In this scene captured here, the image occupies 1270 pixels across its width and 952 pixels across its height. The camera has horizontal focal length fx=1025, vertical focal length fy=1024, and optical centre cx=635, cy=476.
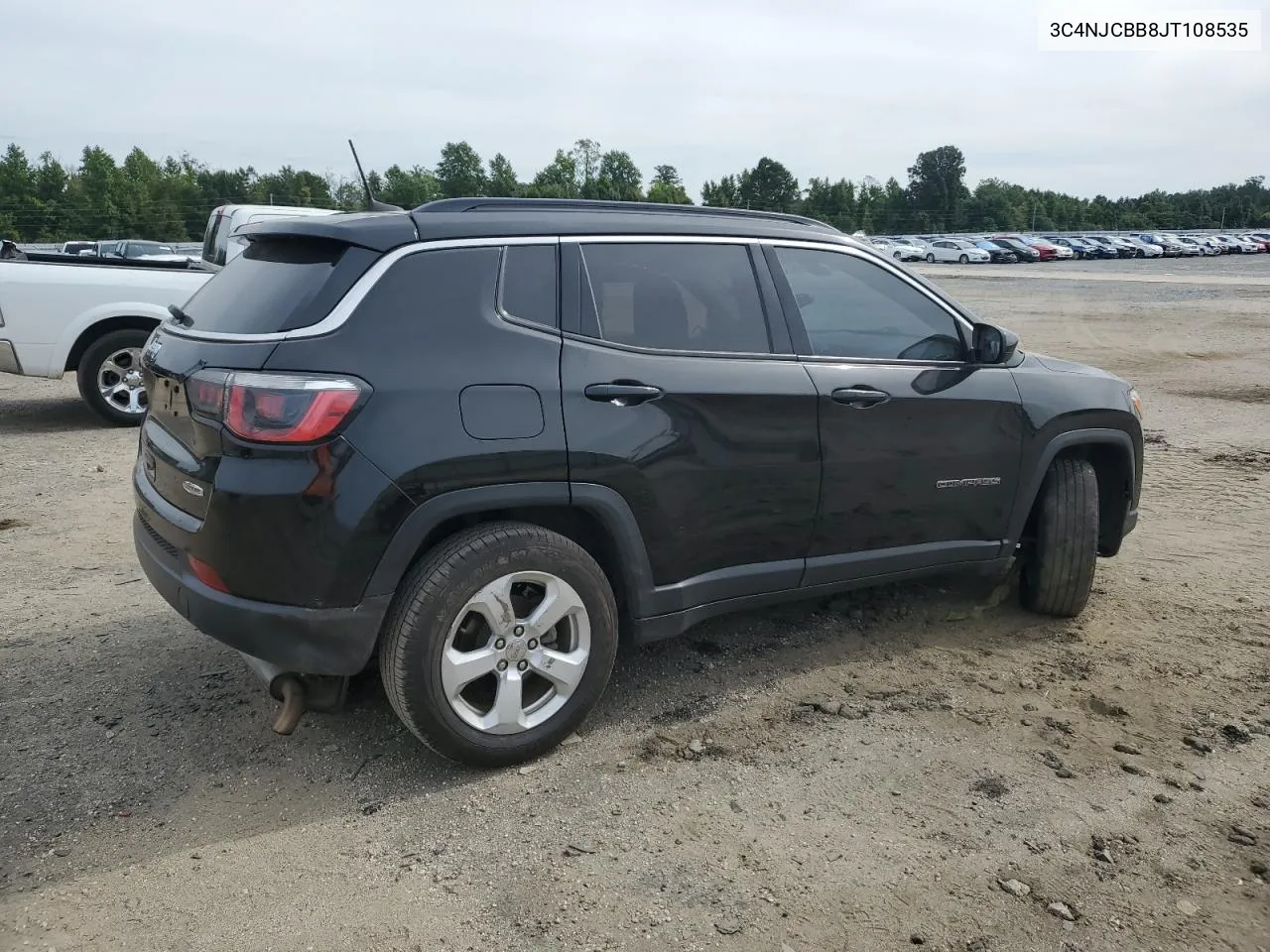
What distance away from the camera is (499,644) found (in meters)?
3.33

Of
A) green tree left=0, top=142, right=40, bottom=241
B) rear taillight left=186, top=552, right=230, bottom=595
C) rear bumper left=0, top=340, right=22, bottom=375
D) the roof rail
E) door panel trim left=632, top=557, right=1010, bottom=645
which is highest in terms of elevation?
green tree left=0, top=142, right=40, bottom=241

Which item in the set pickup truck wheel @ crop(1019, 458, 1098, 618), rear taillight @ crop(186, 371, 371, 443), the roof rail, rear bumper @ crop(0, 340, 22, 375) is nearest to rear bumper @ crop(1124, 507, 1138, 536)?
pickup truck wheel @ crop(1019, 458, 1098, 618)

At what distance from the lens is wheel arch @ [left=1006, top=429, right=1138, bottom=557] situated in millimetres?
4535

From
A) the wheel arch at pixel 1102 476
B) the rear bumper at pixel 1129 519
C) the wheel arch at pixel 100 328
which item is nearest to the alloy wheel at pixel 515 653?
the wheel arch at pixel 1102 476

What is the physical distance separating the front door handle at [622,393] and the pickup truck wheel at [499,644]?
49cm

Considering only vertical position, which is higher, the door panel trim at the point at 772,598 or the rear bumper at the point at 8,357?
the rear bumper at the point at 8,357

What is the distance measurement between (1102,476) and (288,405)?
12.6 feet

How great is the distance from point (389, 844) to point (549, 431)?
4.43 feet

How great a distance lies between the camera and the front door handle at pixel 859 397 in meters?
3.96

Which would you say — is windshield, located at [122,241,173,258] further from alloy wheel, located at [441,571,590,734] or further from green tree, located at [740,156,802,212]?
green tree, located at [740,156,802,212]

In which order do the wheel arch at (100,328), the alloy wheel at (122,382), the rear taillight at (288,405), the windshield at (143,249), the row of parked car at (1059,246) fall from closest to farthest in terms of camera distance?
the rear taillight at (288,405) → the wheel arch at (100,328) → the alloy wheel at (122,382) → the windshield at (143,249) → the row of parked car at (1059,246)

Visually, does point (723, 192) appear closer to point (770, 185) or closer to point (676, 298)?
point (770, 185)

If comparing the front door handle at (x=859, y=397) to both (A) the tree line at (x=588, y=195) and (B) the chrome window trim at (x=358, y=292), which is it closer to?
(B) the chrome window trim at (x=358, y=292)

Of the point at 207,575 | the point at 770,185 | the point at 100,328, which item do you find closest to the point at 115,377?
the point at 100,328
